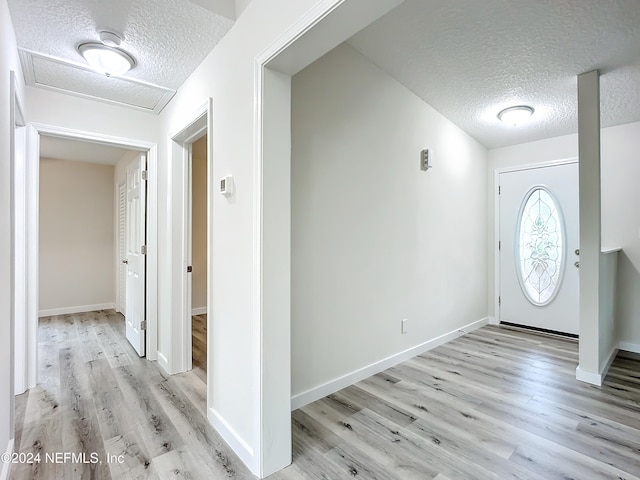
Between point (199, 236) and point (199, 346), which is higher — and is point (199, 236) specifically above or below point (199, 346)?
above

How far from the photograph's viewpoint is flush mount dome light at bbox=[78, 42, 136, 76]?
2012mm

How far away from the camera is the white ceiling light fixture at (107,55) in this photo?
1940mm

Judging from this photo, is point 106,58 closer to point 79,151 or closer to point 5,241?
point 5,241

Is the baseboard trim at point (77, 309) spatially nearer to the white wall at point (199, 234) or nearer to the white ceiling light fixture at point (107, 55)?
the white wall at point (199, 234)

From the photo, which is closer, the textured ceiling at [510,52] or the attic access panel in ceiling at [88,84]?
the textured ceiling at [510,52]

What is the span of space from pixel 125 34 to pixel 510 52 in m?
2.69

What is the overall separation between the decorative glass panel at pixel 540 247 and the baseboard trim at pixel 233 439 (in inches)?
154

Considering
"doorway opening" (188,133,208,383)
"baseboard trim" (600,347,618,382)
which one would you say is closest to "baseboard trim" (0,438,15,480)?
"doorway opening" (188,133,208,383)

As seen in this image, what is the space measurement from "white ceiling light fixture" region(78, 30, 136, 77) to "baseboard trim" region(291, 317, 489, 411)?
8.43ft

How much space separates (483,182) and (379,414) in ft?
11.3

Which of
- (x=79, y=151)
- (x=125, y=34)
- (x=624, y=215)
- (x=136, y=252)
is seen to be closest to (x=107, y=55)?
(x=125, y=34)

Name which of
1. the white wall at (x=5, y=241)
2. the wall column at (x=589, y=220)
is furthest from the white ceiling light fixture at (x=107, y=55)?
the wall column at (x=589, y=220)

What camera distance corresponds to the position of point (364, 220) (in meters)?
2.67

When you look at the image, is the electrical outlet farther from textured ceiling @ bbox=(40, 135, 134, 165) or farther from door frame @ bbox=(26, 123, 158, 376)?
textured ceiling @ bbox=(40, 135, 134, 165)
